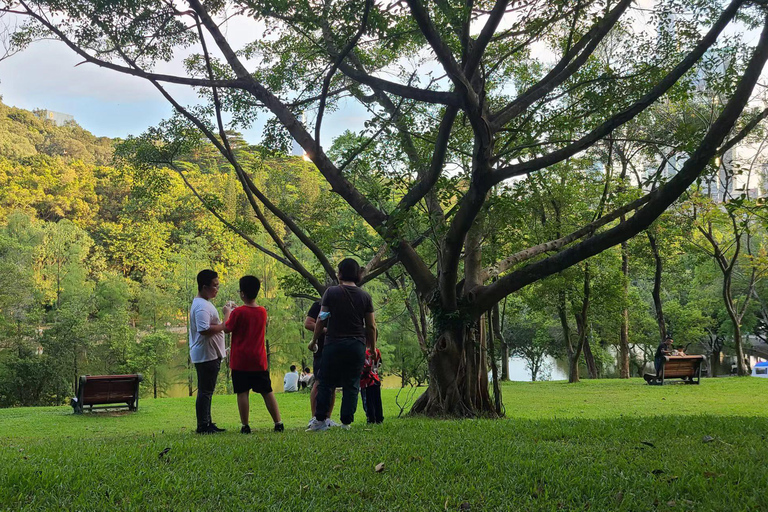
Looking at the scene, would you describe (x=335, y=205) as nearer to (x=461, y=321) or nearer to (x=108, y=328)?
(x=461, y=321)

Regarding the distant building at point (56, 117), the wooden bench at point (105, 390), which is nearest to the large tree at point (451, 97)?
the wooden bench at point (105, 390)

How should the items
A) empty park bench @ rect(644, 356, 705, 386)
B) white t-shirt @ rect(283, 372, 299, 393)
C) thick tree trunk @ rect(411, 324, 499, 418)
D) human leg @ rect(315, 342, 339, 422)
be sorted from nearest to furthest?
human leg @ rect(315, 342, 339, 422) → thick tree trunk @ rect(411, 324, 499, 418) → empty park bench @ rect(644, 356, 705, 386) → white t-shirt @ rect(283, 372, 299, 393)

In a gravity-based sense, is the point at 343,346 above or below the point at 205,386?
above

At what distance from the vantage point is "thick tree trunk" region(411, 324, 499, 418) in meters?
9.00

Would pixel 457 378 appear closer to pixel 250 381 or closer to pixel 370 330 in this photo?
pixel 370 330

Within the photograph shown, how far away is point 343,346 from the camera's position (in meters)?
5.85

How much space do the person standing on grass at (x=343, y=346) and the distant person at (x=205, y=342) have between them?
1177mm

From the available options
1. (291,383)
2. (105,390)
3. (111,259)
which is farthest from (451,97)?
(111,259)

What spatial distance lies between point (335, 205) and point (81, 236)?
24.0 m

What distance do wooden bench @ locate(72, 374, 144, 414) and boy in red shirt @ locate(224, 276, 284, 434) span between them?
7677 millimetres

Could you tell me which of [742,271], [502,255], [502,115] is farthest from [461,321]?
[742,271]

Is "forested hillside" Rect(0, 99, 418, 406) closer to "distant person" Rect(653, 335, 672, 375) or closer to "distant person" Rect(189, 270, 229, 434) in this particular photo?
"distant person" Rect(189, 270, 229, 434)

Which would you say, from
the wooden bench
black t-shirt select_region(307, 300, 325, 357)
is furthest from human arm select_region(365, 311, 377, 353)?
the wooden bench

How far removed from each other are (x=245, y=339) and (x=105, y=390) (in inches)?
328
